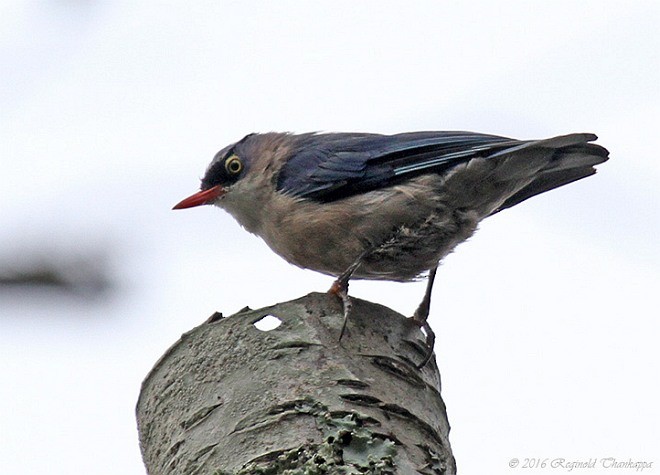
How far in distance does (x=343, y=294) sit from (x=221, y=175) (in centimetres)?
226

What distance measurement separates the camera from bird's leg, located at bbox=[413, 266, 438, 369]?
3.91m

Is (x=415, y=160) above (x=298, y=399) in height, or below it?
above

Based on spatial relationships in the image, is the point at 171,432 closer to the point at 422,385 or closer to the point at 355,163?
the point at 422,385

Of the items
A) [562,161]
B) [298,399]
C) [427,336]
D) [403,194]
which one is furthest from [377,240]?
[298,399]

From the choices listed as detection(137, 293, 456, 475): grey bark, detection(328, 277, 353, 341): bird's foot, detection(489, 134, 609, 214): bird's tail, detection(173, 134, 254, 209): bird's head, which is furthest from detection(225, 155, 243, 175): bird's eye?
detection(137, 293, 456, 475): grey bark

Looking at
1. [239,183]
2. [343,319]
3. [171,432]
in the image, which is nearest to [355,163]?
[239,183]

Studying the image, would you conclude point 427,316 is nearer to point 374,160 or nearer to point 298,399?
point 374,160

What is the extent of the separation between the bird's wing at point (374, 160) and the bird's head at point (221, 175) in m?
0.40

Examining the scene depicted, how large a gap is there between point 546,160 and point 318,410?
2.61m

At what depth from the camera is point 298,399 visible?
327 centimetres

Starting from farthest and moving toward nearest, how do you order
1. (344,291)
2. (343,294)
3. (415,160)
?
1. (415,160)
2. (344,291)
3. (343,294)

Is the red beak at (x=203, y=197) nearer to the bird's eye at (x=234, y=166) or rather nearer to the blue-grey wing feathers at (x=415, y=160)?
the bird's eye at (x=234, y=166)

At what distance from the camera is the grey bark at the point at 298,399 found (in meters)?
3.10

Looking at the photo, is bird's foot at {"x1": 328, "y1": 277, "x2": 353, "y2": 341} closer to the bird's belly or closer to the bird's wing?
the bird's belly
